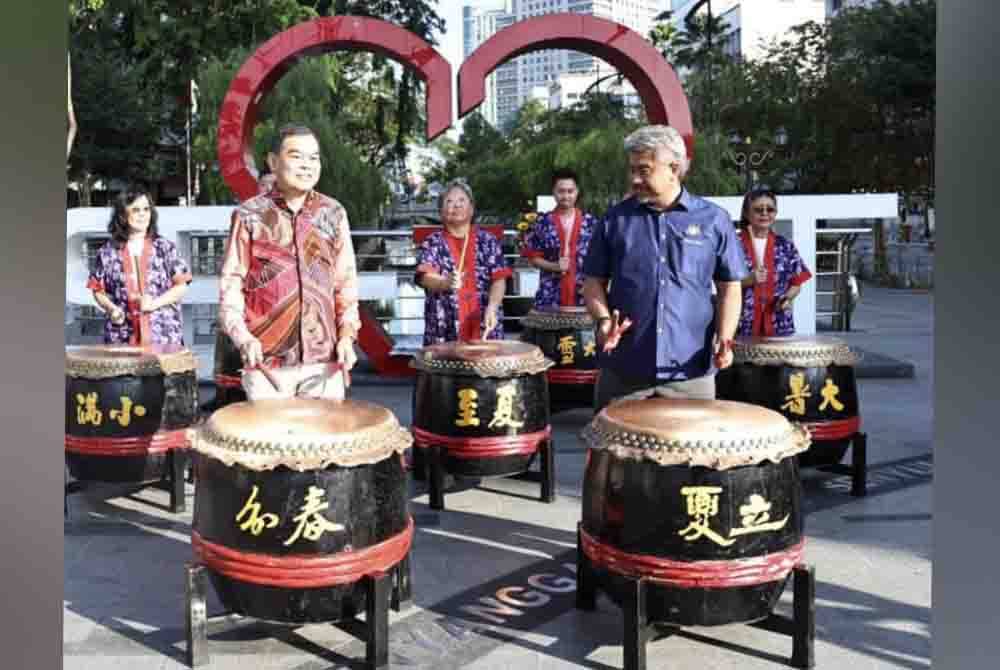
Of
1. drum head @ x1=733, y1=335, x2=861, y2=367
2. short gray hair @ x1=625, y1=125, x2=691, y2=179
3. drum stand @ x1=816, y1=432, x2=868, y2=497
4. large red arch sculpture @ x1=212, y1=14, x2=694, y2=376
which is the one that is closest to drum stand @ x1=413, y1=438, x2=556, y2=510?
drum head @ x1=733, y1=335, x2=861, y2=367

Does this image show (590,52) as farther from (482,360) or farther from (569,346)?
(482,360)

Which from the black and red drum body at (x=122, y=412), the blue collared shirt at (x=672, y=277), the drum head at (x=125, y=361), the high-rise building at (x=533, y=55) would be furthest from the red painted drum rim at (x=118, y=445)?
the high-rise building at (x=533, y=55)

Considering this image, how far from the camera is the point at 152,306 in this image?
5465mm

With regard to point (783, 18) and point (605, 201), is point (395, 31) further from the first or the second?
point (783, 18)

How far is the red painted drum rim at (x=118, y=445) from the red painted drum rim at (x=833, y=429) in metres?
3.00

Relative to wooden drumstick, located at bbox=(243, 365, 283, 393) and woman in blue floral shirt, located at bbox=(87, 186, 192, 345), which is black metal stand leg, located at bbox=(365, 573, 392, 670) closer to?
wooden drumstick, located at bbox=(243, 365, 283, 393)

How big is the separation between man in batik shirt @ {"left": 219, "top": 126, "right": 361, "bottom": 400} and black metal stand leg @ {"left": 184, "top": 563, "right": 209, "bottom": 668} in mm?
645

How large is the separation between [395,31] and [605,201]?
10574mm

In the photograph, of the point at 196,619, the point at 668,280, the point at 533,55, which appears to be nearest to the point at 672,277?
the point at 668,280

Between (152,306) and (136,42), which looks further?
(136,42)

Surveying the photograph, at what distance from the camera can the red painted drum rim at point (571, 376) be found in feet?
22.5

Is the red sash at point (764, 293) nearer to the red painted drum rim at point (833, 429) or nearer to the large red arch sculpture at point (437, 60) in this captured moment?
the red painted drum rim at point (833, 429)

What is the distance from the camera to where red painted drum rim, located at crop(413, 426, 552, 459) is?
16.5 ft
